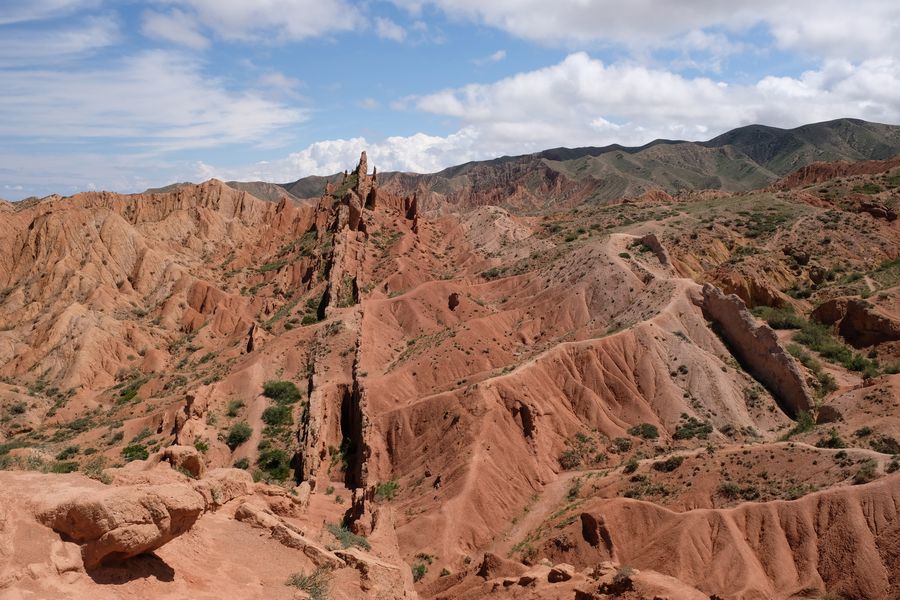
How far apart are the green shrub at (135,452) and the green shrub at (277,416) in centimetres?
667

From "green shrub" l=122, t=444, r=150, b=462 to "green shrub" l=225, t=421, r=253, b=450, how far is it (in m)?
4.34

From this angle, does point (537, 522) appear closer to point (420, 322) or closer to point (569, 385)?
point (569, 385)

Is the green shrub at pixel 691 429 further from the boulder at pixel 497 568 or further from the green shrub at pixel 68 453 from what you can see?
the green shrub at pixel 68 453

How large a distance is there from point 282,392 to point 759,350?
101 feet

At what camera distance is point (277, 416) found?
129ft

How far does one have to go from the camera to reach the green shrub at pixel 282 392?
1618 inches

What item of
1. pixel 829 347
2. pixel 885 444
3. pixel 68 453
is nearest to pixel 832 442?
pixel 885 444

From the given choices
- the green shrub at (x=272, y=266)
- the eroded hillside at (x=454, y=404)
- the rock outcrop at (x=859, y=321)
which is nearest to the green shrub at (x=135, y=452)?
the eroded hillside at (x=454, y=404)

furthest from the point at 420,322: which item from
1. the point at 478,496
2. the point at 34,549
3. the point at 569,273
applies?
the point at 34,549

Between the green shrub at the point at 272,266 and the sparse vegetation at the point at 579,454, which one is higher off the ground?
the green shrub at the point at 272,266

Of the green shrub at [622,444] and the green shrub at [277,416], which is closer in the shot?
the green shrub at [622,444]

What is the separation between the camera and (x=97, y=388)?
53.6 meters

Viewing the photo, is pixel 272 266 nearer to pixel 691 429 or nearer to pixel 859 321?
pixel 691 429

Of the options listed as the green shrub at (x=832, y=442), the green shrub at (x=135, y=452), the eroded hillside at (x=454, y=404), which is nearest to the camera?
the eroded hillside at (x=454, y=404)
